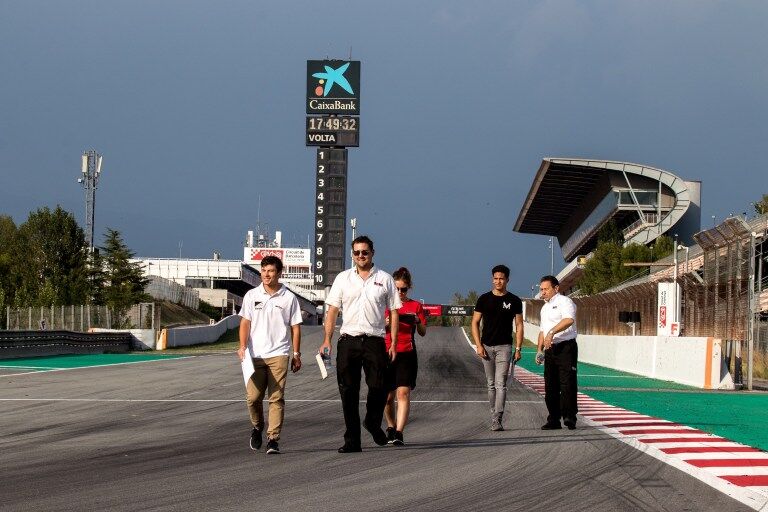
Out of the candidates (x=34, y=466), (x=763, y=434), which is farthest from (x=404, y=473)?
(x=763, y=434)

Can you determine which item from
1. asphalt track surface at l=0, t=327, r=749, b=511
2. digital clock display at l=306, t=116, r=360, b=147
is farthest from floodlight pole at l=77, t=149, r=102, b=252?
asphalt track surface at l=0, t=327, r=749, b=511

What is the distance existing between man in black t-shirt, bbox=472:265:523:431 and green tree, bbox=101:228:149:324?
6610cm

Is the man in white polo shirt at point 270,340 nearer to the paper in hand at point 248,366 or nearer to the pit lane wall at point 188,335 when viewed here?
the paper in hand at point 248,366

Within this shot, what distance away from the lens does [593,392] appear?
21469mm

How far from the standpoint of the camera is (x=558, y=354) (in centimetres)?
1317

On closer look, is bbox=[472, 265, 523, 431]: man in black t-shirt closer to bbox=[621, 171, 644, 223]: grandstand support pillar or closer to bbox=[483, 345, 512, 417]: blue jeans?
bbox=[483, 345, 512, 417]: blue jeans

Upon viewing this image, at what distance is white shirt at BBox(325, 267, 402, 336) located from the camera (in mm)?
10227

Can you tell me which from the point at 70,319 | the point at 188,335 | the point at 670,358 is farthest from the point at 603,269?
the point at 670,358

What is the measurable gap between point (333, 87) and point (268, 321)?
95317mm

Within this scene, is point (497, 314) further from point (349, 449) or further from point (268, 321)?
point (268, 321)

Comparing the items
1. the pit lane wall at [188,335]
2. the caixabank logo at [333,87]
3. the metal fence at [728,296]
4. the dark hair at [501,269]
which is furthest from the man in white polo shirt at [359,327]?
the caixabank logo at [333,87]

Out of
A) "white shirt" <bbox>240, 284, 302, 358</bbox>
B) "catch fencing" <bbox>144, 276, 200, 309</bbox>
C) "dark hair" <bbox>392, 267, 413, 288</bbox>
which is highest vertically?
"catch fencing" <bbox>144, 276, 200, 309</bbox>

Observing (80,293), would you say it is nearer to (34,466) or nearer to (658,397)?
(658,397)

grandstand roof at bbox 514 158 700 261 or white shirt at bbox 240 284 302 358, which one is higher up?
grandstand roof at bbox 514 158 700 261
